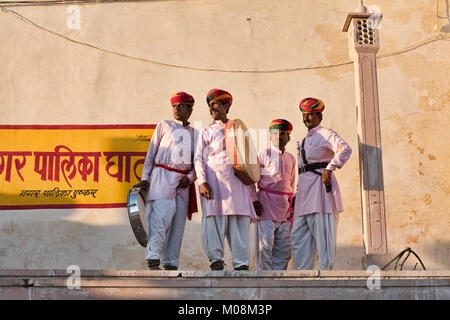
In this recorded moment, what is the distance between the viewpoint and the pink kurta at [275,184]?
22.8 ft

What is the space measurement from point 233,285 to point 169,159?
1.74 m

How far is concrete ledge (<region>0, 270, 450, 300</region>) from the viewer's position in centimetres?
471

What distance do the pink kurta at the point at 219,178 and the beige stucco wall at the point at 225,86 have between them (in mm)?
2851

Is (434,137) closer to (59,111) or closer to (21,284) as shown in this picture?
(59,111)

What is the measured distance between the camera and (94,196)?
8.88 m

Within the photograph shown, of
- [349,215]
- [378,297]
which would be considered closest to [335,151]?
[378,297]

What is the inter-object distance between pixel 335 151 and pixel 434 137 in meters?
3.20

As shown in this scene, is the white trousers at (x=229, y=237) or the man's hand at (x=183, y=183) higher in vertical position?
the man's hand at (x=183, y=183)

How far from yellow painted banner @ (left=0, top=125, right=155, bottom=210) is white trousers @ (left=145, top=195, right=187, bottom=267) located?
2844 millimetres

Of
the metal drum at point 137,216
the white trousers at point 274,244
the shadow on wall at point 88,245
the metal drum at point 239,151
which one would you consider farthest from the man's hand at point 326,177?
the shadow on wall at point 88,245

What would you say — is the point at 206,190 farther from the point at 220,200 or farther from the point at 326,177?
the point at 326,177

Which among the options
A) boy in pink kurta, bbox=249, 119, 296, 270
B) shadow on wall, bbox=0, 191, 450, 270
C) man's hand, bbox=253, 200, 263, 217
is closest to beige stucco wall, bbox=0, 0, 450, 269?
shadow on wall, bbox=0, 191, 450, 270

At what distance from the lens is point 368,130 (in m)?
6.54

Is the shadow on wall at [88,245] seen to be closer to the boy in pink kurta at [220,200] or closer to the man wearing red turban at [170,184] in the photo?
the man wearing red turban at [170,184]
